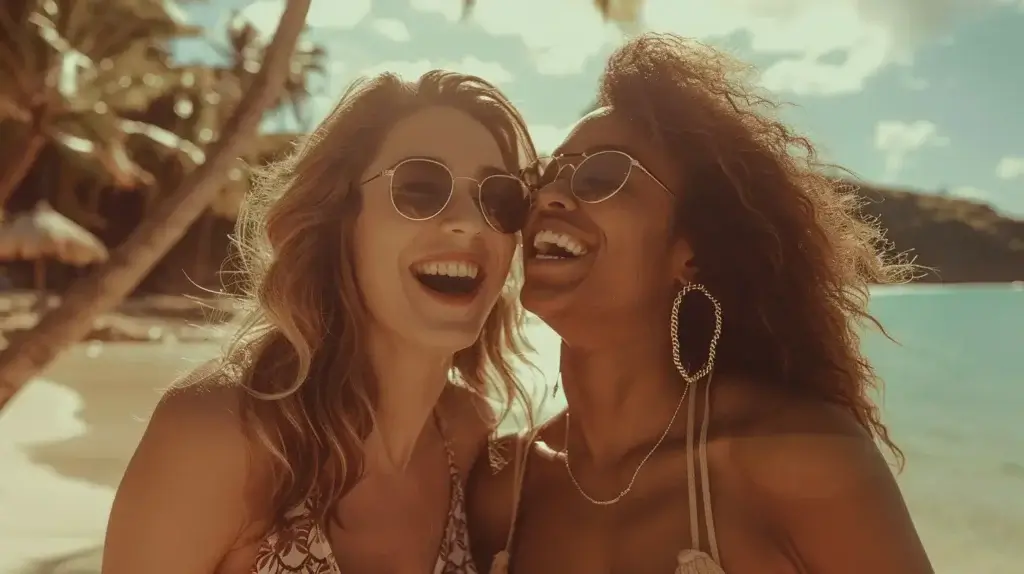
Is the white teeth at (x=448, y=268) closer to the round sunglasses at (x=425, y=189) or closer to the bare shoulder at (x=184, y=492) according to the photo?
the round sunglasses at (x=425, y=189)

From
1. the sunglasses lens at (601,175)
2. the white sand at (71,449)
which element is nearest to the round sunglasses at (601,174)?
the sunglasses lens at (601,175)

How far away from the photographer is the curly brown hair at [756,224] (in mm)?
2613

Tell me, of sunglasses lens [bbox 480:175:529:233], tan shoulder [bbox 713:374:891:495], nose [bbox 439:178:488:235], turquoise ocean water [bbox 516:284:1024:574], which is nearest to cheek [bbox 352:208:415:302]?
nose [bbox 439:178:488:235]

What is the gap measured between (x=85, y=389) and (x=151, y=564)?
52.0 feet

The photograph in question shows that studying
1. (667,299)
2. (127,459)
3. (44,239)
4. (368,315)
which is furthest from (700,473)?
(44,239)

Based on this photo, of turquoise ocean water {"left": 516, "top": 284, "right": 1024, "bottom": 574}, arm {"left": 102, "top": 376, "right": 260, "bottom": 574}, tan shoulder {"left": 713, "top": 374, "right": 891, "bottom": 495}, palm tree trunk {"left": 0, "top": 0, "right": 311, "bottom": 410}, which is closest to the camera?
arm {"left": 102, "top": 376, "right": 260, "bottom": 574}

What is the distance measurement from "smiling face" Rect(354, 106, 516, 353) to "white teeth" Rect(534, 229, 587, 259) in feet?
0.69

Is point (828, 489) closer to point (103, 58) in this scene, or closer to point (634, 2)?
point (634, 2)

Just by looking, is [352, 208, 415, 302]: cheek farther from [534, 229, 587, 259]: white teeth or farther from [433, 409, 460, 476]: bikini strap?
[433, 409, 460, 476]: bikini strap

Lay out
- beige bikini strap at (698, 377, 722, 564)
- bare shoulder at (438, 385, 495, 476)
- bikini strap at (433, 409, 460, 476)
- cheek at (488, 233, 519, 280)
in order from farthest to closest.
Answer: bare shoulder at (438, 385, 495, 476)
bikini strap at (433, 409, 460, 476)
cheek at (488, 233, 519, 280)
beige bikini strap at (698, 377, 722, 564)

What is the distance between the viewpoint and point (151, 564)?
2029 mm

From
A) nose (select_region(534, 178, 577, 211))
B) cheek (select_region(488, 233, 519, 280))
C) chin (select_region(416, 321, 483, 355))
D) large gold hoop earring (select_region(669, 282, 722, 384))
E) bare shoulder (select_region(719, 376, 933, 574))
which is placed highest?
nose (select_region(534, 178, 577, 211))

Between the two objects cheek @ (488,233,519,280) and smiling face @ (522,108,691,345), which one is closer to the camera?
cheek @ (488,233,519,280)

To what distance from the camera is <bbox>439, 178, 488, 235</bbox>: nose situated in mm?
2422
